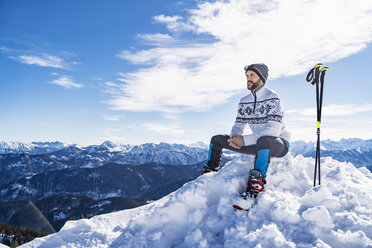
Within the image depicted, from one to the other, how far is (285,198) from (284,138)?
1596 millimetres

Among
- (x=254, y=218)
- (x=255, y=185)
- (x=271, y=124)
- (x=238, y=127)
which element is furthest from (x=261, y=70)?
(x=254, y=218)

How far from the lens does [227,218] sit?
3896 millimetres

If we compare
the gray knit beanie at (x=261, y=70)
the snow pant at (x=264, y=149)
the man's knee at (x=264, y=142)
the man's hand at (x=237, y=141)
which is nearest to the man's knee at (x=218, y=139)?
the snow pant at (x=264, y=149)

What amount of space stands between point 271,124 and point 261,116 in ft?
1.65

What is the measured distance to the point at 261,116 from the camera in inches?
198

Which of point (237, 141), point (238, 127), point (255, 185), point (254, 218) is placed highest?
point (238, 127)

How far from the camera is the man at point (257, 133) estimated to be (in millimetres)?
4320

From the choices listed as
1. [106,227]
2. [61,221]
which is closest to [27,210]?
[61,221]

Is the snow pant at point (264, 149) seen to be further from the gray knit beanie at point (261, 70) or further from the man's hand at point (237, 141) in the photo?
the gray knit beanie at point (261, 70)

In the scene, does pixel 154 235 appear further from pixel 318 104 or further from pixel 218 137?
pixel 318 104

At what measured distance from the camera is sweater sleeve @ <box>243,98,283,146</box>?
454 centimetres

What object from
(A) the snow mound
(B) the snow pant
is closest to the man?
(B) the snow pant

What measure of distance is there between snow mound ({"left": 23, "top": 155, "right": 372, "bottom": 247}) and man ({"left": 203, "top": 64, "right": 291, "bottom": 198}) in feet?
1.31

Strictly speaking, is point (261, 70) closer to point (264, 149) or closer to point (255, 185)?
point (264, 149)
